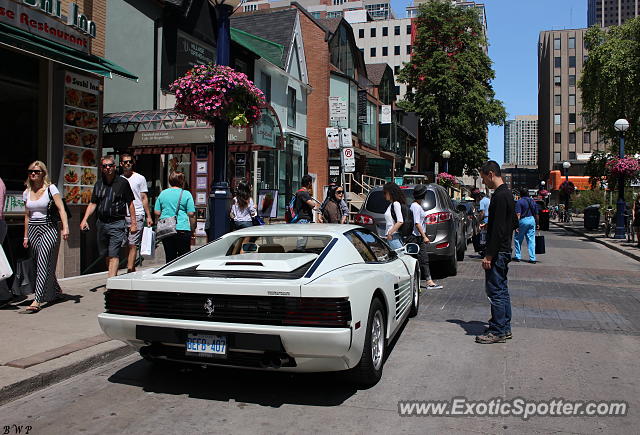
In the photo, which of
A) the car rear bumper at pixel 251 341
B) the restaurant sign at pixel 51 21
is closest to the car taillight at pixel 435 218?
the car rear bumper at pixel 251 341

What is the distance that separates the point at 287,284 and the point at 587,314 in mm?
5287

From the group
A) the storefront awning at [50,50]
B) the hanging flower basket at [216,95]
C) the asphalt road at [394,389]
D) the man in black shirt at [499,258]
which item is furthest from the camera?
the hanging flower basket at [216,95]

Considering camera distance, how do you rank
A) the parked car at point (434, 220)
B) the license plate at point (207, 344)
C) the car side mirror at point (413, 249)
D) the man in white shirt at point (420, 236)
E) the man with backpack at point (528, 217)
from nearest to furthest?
the license plate at point (207, 344) < the car side mirror at point (413, 249) < the man in white shirt at point (420, 236) < the parked car at point (434, 220) < the man with backpack at point (528, 217)

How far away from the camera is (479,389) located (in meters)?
4.34

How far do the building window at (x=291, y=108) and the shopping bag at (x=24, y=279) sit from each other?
18270 mm

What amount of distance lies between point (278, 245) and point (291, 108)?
20.4 meters

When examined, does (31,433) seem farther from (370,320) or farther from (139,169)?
(139,169)

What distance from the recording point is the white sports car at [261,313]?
12.3 feet

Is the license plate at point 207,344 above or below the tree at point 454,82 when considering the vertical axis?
below

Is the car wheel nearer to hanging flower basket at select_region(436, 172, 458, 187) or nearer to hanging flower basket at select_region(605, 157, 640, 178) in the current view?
hanging flower basket at select_region(605, 157, 640, 178)

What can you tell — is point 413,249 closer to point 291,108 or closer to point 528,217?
point 528,217

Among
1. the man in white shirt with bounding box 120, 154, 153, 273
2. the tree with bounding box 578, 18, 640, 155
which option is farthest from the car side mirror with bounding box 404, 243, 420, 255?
the tree with bounding box 578, 18, 640, 155

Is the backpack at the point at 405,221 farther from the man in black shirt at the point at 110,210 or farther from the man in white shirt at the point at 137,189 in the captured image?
the man in black shirt at the point at 110,210

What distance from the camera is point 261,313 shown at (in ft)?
12.5
